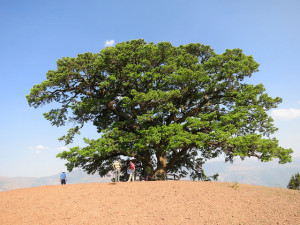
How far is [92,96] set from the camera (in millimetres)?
22281

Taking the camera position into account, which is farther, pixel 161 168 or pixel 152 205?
pixel 161 168

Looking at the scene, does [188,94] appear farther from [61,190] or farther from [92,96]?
[61,190]

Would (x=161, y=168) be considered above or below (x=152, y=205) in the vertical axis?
above

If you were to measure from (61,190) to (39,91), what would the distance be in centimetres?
968

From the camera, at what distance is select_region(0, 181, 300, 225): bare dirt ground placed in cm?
855

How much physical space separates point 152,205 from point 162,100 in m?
9.77

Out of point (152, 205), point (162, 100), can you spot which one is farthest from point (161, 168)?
point (152, 205)

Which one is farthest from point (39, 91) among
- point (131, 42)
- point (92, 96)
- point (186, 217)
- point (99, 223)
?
point (186, 217)

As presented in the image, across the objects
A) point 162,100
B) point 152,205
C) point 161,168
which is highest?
point 162,100

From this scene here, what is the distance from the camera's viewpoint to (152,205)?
1005cm

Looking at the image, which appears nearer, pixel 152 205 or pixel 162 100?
pixel 152 205

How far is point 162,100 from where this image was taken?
60.0 feet

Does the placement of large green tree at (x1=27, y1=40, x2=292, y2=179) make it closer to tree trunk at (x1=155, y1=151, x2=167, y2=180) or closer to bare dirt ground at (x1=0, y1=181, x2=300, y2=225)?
tree trunk at (x1=155, y1=151, x2=167, y2=180)

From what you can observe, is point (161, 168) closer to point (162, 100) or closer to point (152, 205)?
point (162, 100)
